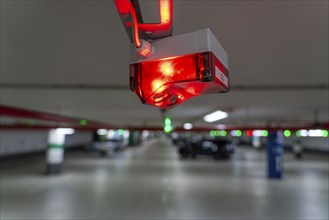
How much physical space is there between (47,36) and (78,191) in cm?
525

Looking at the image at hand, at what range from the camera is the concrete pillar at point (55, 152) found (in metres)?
8.53

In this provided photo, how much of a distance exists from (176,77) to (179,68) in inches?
1.7

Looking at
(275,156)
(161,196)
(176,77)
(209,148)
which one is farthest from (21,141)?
(176,77)

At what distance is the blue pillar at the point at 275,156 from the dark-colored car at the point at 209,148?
6006 mm

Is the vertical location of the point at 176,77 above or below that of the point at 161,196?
above

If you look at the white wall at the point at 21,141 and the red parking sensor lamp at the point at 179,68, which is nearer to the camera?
the red parking sensor lamp at the point at 179,68

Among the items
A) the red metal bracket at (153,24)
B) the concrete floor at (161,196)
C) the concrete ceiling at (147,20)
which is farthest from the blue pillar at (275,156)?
the red metal bracket at (153,24)

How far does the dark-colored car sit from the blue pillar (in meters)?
6.01

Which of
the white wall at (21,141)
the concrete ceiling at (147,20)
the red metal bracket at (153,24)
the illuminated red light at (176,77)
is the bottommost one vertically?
the white wall at (21,141)

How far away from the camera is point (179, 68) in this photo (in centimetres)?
99

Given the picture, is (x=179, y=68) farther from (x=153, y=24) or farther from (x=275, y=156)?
(x=275, y=156)

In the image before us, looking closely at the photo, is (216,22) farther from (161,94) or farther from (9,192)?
(9,192)

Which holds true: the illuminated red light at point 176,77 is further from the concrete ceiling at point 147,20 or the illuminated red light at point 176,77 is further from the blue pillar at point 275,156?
the blue pillar at point 275,156

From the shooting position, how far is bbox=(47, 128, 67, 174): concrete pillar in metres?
8.53
